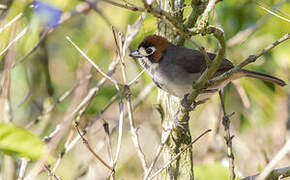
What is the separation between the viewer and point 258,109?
17.3ft

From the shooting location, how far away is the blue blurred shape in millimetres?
3588

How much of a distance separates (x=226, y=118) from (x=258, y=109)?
8.28ft

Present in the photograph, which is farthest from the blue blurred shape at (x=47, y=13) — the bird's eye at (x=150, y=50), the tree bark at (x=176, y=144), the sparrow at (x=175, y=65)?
the tree bark at (x=176, y=144)

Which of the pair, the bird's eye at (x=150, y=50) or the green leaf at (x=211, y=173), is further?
the bird's eye at (x=150, y=50)

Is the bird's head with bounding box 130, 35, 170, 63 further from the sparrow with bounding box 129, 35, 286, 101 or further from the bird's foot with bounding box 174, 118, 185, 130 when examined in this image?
the bird's foot with bounding box 174, 118, 185, 130

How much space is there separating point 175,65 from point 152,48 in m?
0.29

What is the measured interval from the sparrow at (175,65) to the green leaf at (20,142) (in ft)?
5.43

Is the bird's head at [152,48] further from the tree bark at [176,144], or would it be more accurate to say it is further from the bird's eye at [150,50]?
the tree bark at [176,144]

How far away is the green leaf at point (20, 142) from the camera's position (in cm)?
202

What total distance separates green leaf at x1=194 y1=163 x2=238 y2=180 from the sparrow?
2.31 ft

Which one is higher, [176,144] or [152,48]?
[152,48]

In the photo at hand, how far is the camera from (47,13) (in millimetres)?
3684

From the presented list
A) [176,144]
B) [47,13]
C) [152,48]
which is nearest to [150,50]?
[152,48]

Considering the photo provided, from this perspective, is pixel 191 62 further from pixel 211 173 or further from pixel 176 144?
pixel 211 173
